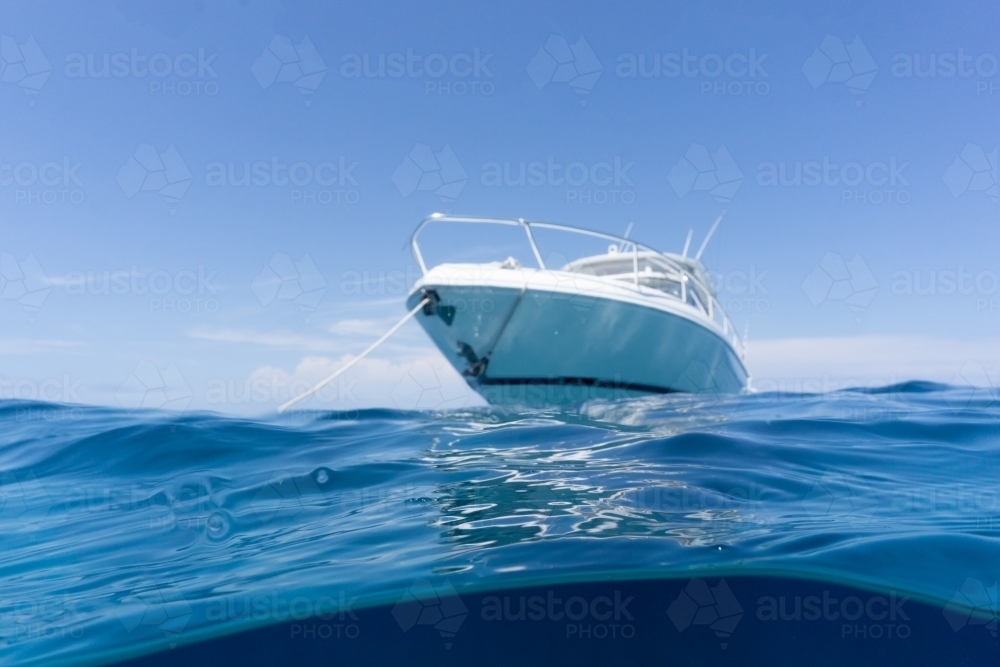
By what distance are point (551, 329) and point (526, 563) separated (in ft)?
23.3

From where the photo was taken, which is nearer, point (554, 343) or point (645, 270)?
point (554, 343)

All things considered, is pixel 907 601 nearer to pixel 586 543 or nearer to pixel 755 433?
pixel 586 543

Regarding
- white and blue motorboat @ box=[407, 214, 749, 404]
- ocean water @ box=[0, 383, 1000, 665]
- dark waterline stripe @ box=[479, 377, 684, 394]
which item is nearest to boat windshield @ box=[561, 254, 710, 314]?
white and blue motorboat @ box=[407, 214, 749, 404]

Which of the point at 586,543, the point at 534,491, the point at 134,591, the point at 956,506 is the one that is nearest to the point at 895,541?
the point at 956,506

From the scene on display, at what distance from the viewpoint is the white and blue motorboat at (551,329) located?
33.4ft

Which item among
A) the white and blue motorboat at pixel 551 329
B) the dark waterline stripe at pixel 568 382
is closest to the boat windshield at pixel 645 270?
the white and blue motorboat at pixel 551 329

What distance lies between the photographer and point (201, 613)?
3.31 meters

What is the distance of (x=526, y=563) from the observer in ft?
11.5

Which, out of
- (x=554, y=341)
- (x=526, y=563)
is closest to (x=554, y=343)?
(x=554, y=341)

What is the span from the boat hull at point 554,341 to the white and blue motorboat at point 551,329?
0.02 metres

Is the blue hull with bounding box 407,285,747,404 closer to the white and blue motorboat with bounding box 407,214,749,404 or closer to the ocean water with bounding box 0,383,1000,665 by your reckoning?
the white and blue motorboat with bounding box 407,214,749,404

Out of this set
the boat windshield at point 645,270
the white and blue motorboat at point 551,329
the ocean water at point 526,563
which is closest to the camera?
the ocean water at point 526,563

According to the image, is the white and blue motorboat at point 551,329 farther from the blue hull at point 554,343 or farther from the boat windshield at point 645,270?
the boat windshield at point 645,270

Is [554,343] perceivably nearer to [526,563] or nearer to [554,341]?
[554,341]
